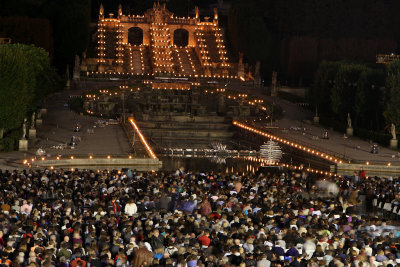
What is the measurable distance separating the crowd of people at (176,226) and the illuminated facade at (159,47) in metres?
69.3

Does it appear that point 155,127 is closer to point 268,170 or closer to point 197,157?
point 197,157

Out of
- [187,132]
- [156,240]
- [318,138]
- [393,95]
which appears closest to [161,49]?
[187,132]

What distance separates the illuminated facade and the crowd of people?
69311 millimetres

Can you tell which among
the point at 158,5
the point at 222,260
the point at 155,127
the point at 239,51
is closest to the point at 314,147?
the point at 155,127

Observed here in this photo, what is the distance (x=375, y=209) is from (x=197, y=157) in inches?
1164

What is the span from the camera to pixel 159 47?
124625mm

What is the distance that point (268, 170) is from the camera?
6650 centimetres

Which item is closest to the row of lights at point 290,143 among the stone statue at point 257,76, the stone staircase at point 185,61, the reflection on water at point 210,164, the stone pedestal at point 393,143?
the reflection on water at point 210,164

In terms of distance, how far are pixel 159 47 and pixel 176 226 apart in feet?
305

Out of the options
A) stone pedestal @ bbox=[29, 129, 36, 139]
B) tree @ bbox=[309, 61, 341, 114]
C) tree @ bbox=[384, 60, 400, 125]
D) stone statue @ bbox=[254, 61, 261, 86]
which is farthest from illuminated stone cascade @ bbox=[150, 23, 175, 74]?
stone pedestal @ bbox=[29, 129, 36, 139]

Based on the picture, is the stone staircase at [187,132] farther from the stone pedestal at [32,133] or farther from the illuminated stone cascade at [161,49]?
the illuminated stone cascade at [161,49]

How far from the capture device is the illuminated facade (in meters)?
A: 115

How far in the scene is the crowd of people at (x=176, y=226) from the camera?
95.3 feet

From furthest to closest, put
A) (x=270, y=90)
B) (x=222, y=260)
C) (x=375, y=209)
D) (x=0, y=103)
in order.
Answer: (x=270, y=90) → (x=0, y=103) → (x=375, y=209) → (x=222, y=260)
